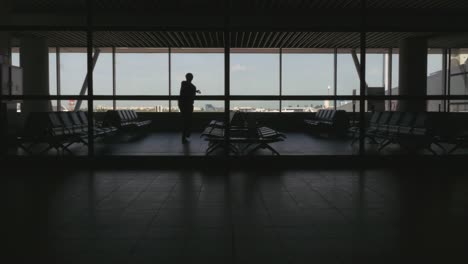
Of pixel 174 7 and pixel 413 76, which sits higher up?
pixel 174 7

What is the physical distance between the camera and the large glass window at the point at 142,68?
13578 millimetres

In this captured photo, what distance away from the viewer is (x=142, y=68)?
45.8 feet

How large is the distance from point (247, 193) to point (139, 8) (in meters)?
7.21

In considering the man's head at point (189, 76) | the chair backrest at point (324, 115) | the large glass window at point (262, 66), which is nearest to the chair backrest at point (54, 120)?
the man's head at point (189, 76)

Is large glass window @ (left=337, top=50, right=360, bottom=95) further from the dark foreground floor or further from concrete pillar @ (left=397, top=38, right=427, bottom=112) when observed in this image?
the dark foreground floor

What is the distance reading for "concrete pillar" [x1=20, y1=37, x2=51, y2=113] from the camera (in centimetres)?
1247

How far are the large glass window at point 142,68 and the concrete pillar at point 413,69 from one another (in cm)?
817

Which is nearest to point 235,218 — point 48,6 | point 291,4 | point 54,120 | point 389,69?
point 54,120

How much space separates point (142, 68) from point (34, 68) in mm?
3441

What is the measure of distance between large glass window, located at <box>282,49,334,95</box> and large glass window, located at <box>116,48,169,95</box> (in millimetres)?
4395

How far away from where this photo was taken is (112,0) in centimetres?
879

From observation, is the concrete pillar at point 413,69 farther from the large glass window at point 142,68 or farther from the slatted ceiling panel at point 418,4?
the large glass window at point 142,68

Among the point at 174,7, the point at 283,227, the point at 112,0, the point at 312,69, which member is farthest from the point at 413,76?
the point at 283,227

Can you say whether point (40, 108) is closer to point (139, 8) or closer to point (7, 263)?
point (139, 8)
